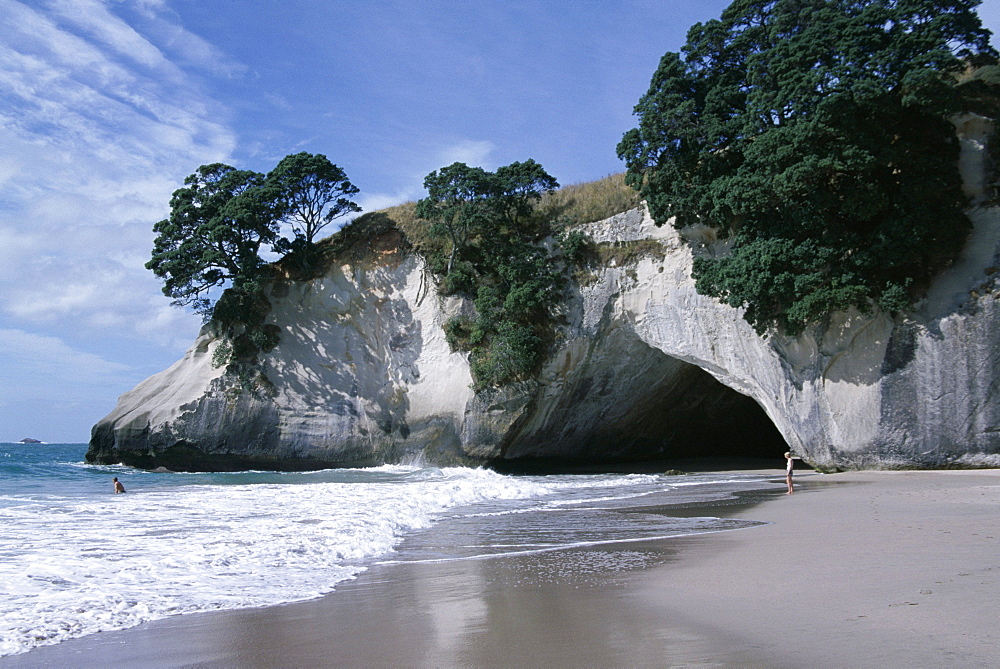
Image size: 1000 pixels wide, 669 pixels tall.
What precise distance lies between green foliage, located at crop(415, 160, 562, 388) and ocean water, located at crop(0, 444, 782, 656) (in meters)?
7.01

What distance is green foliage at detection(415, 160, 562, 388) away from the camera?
2264 centimetres

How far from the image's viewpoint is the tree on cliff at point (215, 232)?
25359mm

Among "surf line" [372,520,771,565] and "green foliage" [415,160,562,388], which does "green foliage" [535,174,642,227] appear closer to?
"green foliage" [415,160,562,388]

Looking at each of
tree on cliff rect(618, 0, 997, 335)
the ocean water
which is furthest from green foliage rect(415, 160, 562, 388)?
the ocean water

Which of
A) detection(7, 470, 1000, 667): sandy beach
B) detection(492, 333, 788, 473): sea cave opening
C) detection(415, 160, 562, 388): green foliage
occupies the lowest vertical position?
→ detection(7, 470, 1000, 667): sandy beach

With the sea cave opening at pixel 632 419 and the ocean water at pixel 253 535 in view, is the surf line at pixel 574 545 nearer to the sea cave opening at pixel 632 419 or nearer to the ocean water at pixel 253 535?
the ocean water at pixel 253 535

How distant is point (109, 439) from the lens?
26391 mm

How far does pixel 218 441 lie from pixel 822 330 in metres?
21.2

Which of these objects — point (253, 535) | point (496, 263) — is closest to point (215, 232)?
point (496, 263)

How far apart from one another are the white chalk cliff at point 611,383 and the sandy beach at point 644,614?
33.7 feet

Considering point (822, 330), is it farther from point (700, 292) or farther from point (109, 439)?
point (109, 439)

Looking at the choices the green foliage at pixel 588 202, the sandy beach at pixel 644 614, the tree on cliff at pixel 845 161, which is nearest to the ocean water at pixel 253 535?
the sandy beach at pixel 644 614

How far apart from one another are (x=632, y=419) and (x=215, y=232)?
17.1 meters

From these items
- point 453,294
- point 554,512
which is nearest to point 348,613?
point 554,512
